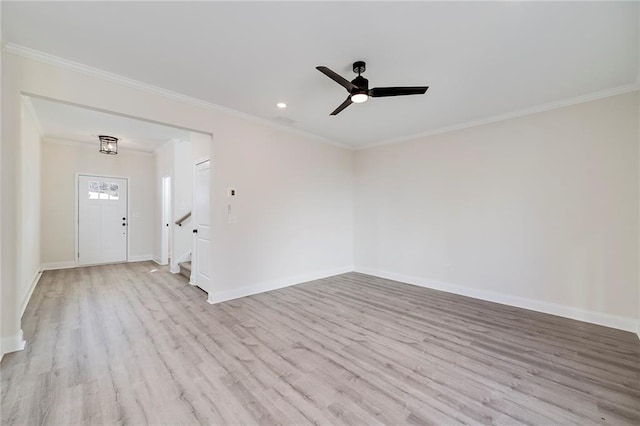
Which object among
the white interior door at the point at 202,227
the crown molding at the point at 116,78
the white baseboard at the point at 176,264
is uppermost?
the crown molding at the point at 116,78

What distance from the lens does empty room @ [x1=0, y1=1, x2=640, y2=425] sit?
77.7 inches

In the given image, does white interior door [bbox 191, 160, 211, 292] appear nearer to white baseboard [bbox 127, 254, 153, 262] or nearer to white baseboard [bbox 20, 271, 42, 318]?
white baseboard [bbox 20, 271, 42, 318]

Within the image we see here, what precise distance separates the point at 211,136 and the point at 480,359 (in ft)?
13.8

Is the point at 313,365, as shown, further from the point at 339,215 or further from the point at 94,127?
the point at 94,127

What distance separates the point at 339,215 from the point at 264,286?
7.42 feet

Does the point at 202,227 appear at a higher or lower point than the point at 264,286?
higher

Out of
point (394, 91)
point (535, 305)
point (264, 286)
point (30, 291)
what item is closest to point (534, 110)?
point (394, 91)

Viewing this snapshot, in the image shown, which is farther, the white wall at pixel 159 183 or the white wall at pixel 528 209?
the white wall at pixel 159 183

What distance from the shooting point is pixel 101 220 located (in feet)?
21.4

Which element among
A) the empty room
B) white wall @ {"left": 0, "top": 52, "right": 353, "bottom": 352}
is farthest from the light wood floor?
white wall @ {"left": 0, "top": 52, "right": 353, "bottom": 352}

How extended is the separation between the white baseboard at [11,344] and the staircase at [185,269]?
2645 millimetres

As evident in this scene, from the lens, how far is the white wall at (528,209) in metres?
3.15

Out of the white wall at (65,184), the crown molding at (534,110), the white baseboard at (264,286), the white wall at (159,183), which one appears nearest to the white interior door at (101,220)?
the white wall at (65,184)

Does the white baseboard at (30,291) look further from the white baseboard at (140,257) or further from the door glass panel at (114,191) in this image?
the door glass panel at (114,191)
